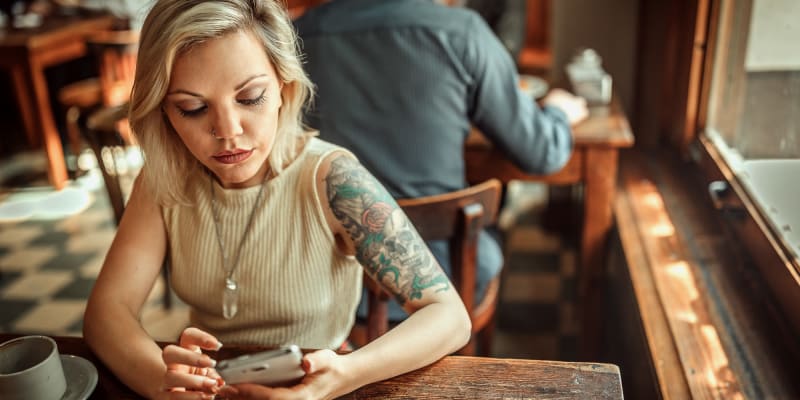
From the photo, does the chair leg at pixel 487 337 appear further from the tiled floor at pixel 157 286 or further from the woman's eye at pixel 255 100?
the woman's eye at pixel 255 100

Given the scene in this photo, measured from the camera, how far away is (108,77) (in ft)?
14.9

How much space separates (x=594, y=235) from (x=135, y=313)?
1.53 m

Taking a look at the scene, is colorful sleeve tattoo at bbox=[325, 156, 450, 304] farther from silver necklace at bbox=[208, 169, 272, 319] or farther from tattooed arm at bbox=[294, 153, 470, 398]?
silver necklace at bbox=[208, 169, 272, 319]

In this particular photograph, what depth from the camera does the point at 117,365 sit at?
1.12 meters

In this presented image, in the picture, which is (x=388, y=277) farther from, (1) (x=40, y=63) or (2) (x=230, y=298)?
(1) (x=40, y=63)

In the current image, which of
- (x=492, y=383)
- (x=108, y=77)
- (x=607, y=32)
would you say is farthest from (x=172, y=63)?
(x=108, y=77)

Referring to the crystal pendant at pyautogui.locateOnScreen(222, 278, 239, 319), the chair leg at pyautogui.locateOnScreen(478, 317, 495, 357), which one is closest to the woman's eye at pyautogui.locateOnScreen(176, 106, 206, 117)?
the crystal pendant at pyautogui.locateOnScreen(222, 278, 239, 319)

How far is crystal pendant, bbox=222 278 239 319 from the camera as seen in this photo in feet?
4.36

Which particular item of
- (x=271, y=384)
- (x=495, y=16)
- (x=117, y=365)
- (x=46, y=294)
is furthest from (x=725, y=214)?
(x=46, y=294)

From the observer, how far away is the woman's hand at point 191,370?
3.18 feet

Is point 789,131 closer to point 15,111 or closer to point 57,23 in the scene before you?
point 57,23

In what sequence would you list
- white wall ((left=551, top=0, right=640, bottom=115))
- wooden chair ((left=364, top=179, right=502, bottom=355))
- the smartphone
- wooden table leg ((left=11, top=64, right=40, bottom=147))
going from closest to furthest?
the smartphone → wooden chair ((left=364, top=179, right=502, bottom=355)) → white wall ((left=551, top=0, right=640, bottom=115)) → wooden table leg ((left=11, top=64, right=40, bottom=147))

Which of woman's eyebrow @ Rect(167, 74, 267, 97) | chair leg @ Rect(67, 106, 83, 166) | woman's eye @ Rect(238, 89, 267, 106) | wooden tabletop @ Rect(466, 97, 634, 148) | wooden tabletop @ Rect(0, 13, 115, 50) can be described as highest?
woman's eyebrow @ Rect(167, 74, 267, 97)

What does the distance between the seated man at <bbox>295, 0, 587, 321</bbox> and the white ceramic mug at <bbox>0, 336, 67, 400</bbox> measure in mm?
957
